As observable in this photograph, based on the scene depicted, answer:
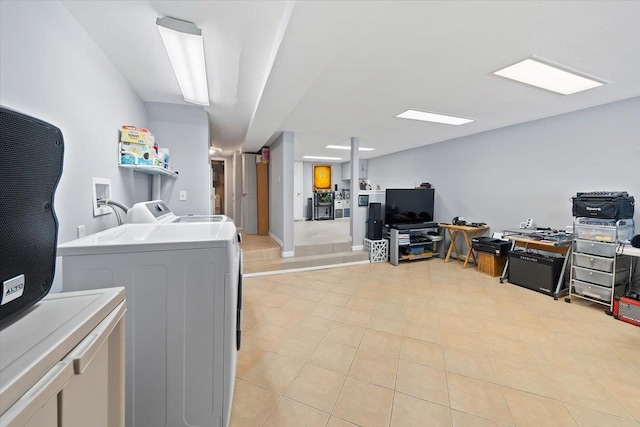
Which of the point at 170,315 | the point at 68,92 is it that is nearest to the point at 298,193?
the point at 68,92

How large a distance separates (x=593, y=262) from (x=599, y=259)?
0.09 m

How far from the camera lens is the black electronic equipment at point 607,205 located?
9.16 feet

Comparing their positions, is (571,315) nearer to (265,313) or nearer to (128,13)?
(265,313)

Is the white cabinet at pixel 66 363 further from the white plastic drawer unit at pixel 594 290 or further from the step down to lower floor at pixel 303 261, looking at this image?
the white plastic drawer unit at pixel 594 290

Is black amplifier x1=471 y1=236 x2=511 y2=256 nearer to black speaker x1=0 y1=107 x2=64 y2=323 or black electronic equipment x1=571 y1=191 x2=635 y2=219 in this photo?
black electronic equipment x1=571 y1=191 x2=635 y2=219

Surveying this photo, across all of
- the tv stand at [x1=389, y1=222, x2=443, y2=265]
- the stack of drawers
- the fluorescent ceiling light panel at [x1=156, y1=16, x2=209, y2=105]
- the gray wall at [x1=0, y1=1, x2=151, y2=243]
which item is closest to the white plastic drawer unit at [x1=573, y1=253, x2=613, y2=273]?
the stack of drawers

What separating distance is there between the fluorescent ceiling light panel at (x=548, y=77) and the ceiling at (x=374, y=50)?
91 millimetres

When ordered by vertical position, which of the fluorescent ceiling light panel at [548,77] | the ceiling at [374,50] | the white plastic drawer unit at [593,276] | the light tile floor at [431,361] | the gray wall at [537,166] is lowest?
the light tile floor at [431,361]

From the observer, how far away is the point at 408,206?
5109 mm

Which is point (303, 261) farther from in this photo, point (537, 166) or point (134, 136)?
point (537, 166)

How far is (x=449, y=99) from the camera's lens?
2.98m

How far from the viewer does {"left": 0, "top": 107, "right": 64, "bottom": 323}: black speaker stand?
21.7 inches

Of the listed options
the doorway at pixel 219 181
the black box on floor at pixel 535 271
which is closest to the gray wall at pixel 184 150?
the black box on floor at pixel 535 271

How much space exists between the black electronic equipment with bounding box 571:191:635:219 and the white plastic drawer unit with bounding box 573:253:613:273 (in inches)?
18.8
